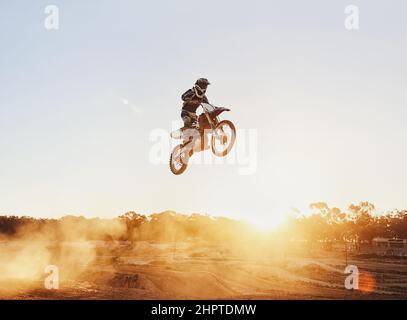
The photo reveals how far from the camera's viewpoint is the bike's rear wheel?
8.62 metres

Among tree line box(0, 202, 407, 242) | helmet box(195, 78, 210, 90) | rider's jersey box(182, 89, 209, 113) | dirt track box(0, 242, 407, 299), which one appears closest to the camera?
helmet box(195, 78, 210, 90)

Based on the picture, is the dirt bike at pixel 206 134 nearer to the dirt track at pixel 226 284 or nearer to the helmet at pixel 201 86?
the helmet at pixel 201 86

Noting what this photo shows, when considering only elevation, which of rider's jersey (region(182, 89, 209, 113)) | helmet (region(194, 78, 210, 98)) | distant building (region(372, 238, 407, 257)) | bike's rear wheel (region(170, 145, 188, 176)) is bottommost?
distant building (region(372, 238, 407, 257))

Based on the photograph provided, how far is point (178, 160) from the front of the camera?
29.4 feet

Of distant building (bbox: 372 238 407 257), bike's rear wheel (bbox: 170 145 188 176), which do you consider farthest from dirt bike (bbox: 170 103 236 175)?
distant building (bbox: 372 238 407 257)

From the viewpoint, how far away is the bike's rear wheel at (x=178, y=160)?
8.62 m

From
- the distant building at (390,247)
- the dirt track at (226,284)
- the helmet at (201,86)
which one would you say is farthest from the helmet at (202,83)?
the distant building at (390,247)

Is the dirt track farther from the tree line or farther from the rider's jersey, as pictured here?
the tree line

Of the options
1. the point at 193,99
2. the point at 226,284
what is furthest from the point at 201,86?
the point at 226,284

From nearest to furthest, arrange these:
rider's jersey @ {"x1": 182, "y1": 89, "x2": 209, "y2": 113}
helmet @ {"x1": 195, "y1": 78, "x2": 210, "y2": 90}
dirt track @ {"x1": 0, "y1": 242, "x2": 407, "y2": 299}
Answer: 1. helmet @ {"x1": 195, "y1": 78, "x2": 210, "y2": 90}
2. rider's jersey @ {"x1": 182, "y1": 89, "x2": 209, "y2": 113}
3. dirt track @ {"x1": 0, "y1": 242, "x2": 407, "y2": 299}

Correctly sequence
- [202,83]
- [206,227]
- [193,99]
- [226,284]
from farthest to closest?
[206,227], [226,284], [193,99], [202,83]

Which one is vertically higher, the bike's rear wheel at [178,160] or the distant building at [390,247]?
the bike's rear wheel at [178,160]

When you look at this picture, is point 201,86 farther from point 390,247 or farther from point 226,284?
point 390,247

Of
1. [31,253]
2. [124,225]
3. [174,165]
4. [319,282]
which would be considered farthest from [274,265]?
[124,225]
